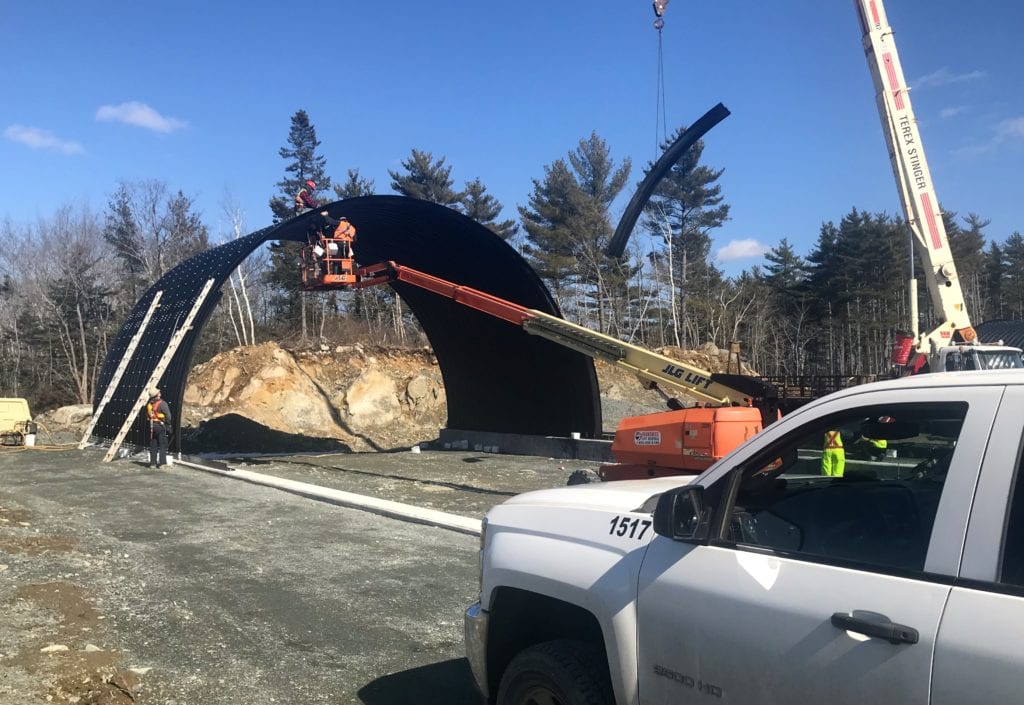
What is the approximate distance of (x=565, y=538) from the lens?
12.1 feet

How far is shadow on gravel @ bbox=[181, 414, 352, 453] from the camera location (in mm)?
27688

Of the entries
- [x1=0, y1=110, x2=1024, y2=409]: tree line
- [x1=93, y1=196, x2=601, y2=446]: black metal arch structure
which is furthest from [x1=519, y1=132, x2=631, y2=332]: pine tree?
[x1=93, y1=196, x2=601, y2=446]: black metal arch structure

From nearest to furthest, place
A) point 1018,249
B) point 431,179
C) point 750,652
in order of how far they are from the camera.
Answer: point 750,652 → point 431,179 → point 1018,249

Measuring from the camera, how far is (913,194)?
17172 millimetres

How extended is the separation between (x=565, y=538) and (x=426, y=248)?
2198 cm

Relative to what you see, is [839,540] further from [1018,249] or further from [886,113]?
[1018,249]

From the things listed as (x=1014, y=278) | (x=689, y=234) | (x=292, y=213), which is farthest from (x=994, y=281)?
(x=292, y=213)

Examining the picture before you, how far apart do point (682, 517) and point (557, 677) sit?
3.32 feet

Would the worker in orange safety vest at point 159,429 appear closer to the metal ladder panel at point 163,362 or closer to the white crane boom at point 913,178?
the metal ladder panel at point 163,362

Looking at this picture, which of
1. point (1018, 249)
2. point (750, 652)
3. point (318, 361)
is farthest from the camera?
point (1018, 249)

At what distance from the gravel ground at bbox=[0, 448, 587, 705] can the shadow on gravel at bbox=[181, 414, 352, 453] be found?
42.0ft

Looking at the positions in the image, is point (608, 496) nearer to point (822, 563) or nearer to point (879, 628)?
point (822, 563)

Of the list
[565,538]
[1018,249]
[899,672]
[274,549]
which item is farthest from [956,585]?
[1018,249]

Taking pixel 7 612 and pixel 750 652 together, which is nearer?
pixel 750 652
